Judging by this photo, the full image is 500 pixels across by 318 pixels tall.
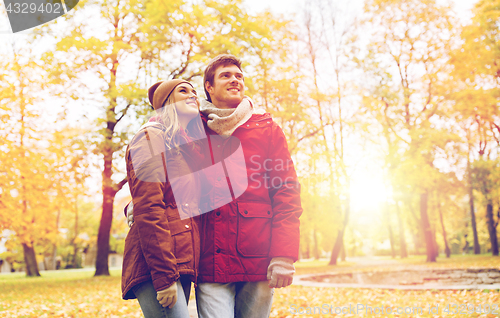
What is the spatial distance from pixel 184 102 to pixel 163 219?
0.78 meters

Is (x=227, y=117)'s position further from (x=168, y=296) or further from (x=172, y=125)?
(x=168, y=296)

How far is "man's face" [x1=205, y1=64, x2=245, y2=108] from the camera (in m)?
2.41

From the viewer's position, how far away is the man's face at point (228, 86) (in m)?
2.41

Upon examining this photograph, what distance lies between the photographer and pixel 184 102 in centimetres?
227

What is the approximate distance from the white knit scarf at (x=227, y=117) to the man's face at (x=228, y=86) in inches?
2.9

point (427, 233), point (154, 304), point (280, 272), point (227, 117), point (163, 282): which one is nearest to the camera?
point (163, 282)

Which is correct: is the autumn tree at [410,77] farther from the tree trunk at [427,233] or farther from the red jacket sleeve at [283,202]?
the red jacket sleeve at [283,202]

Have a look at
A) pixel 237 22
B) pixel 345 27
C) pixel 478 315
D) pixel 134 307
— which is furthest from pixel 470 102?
pixel 134 307

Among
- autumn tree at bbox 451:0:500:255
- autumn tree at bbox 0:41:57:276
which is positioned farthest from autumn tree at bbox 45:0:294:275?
autumn tree at bbox 451:0:500:255

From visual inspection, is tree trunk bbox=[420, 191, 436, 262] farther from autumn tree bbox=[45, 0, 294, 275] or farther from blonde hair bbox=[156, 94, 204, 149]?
blonde hair bbox=[156, 94, 204, 149]

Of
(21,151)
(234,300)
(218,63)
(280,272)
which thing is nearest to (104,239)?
(21,151)

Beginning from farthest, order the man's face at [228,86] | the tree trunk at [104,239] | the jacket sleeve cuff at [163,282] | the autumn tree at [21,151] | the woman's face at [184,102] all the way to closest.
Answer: the tree trunk at [104,239], the autumn tree at [21,151], the man's face at [228,86], the woman's face at [184,102], the jacket sleeve cuff at [163,282]

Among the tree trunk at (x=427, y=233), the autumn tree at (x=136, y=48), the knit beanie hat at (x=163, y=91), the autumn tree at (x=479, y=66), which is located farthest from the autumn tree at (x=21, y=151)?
the tree trunk at (x=427, y=233)

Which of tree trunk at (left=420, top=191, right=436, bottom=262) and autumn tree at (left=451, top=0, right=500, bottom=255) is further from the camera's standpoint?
tree trunk at (left=420, top=191, right=436, bottom=262)
